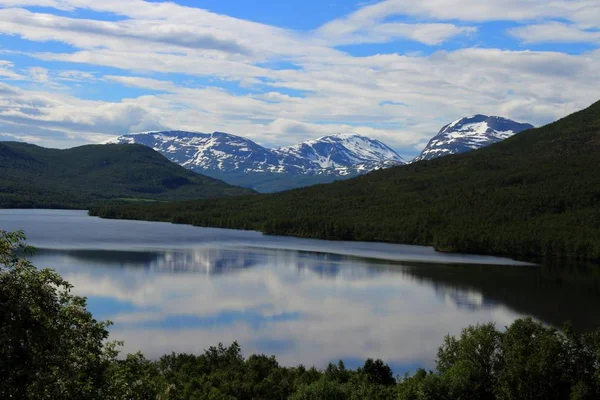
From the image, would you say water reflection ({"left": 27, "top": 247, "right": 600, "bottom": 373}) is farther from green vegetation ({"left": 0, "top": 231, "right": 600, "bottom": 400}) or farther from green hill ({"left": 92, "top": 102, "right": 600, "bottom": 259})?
green hill ({"left": 92, "top": 102, "right": 600, "bottom": 259})

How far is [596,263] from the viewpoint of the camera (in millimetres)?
114938

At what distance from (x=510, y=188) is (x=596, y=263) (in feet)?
187

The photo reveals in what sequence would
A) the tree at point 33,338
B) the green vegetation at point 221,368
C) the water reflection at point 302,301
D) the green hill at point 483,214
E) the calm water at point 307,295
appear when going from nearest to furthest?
the tree at point 33,338 → the green vegetation at point 221,368 → the water reflection at point 302,301 → the calm water at point 307,295 → the green hill at point 483,214

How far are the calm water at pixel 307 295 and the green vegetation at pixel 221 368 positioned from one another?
8315 millimetres

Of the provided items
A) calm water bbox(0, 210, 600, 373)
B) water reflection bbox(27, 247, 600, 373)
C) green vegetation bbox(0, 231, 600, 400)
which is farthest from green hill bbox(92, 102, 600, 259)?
green vegetation bbox(0, 231, 600, 400)

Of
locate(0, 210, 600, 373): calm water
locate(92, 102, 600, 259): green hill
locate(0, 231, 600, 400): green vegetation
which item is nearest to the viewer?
locate(0, 231, 600, 400): green vegetation

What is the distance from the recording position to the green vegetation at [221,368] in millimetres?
16078

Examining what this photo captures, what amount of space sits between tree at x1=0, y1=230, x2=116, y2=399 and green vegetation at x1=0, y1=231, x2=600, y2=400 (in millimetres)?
24

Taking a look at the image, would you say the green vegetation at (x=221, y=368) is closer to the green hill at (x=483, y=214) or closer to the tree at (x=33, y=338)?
the tree at (x=33, y=338)

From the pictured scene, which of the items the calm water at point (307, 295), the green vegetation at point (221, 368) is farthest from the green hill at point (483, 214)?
the green vegetation at point (221, 368)

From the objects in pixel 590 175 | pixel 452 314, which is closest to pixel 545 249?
pixel 590 175

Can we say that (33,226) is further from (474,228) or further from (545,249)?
(545,249)

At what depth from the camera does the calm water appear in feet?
175

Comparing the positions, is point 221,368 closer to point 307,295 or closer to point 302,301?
point 302,301
